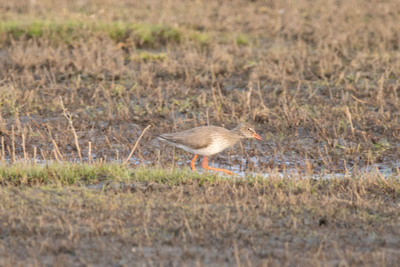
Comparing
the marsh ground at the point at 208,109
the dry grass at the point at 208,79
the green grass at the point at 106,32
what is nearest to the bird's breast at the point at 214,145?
the marsh ground at the point at 208,109

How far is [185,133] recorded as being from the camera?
352 inches

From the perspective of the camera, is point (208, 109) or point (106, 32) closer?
point (208, 109)

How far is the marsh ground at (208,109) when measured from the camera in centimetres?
617

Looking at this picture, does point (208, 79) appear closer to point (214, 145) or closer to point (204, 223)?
point (214, 145)

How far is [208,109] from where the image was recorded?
11.7 metres

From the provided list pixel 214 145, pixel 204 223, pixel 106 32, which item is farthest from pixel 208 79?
pixel 204 223

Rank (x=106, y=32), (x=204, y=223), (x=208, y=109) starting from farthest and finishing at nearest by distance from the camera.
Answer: (x=106, y=32), (x=208, y=109), (x=204, y=223)

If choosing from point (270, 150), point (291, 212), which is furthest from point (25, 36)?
point (291, 212)

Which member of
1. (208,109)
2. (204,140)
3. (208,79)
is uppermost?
(204,140)

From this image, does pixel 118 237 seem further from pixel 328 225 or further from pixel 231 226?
pixel 328 225

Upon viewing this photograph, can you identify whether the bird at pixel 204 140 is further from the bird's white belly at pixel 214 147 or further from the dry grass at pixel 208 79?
the dry grass at pixel 208 79

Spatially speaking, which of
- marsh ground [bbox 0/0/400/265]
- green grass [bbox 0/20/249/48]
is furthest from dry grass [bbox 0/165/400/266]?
green grass [bbox 0/20/249/48]

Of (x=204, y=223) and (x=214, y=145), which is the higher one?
(x=204, y=223)

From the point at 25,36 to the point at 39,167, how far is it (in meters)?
8.85
